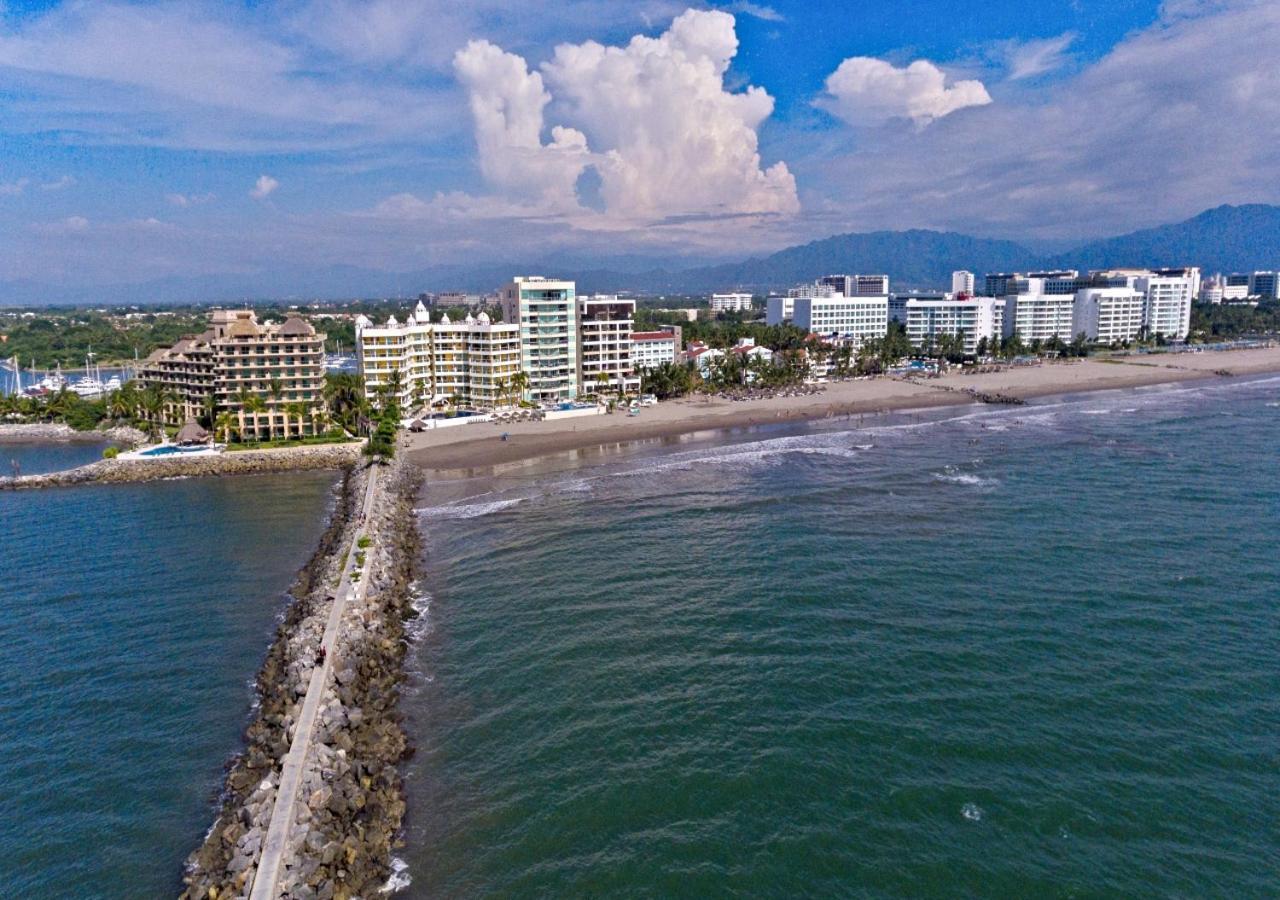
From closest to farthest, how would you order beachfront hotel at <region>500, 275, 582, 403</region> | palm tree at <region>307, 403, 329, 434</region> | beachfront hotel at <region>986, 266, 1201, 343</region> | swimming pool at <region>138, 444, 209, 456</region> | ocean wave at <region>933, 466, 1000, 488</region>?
ocean wave at <region>933, 466, 1000, 488</region>
swimming pool at <region>138, 444, 209, 456</region>
palm tree at <region>307, 403, 329, 434</region>
beachfront hotel at <region>500, 275, 582, 403</region>
beachfront hotel at <region>986, 266, 1201, 343</region>

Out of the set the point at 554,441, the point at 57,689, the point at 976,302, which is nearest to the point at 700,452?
the point at 554,441

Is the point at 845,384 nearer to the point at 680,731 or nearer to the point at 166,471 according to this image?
the point at 166,471

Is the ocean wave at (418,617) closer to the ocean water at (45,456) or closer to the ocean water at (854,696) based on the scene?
the ocean water at (854,696)

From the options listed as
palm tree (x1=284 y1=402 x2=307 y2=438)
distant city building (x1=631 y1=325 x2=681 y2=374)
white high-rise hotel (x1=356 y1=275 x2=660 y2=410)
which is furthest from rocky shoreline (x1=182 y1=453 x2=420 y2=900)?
distant city building (x1=631 y1=325 x2=681 y2=374)

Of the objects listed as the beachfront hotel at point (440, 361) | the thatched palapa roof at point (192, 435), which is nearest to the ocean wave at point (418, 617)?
the thatched palapa roof at point (192, 435)

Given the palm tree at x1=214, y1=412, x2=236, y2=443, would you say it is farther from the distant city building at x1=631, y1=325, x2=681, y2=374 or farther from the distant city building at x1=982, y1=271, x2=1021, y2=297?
the distant city building at x1=982, y1=271, x2=1021, y2=297

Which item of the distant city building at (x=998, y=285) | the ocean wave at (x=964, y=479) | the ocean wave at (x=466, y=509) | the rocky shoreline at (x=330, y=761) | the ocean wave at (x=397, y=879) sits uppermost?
the distant city building at (x=998, y=285)
